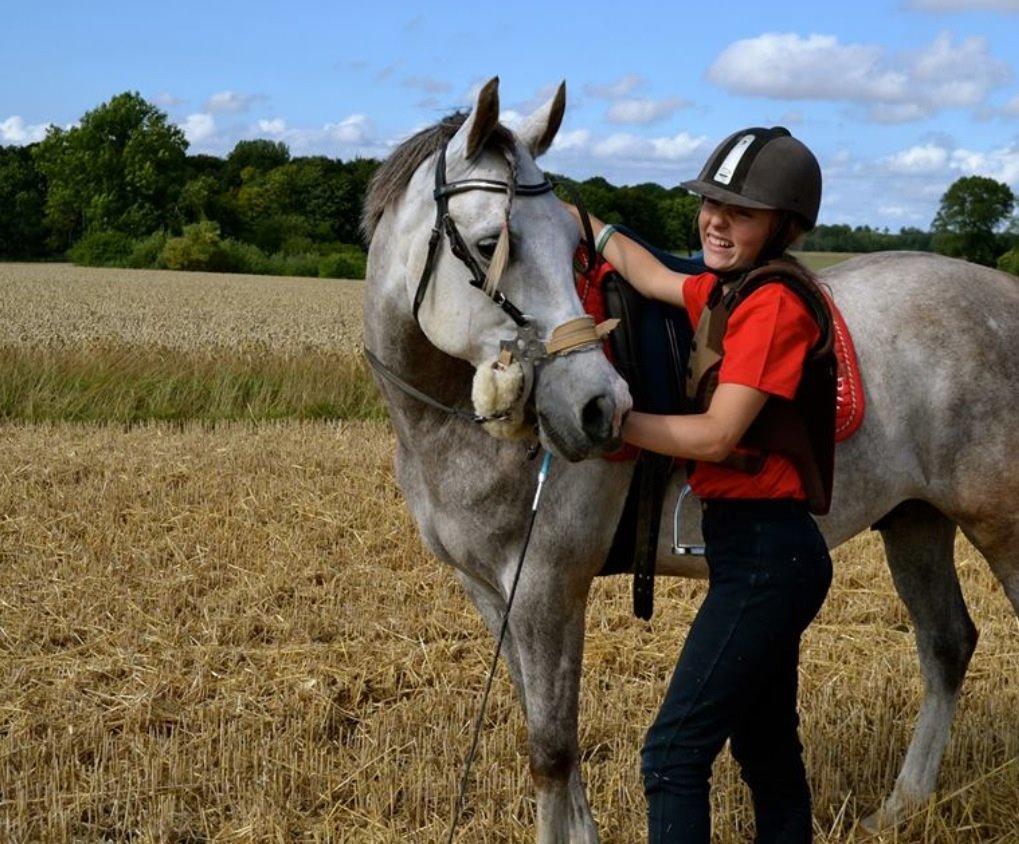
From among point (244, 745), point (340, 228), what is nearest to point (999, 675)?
point (244, 745)

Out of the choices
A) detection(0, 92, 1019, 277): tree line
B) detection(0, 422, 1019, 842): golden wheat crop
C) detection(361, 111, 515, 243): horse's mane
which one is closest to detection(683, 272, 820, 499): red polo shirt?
detection(361, 111, 515, 243): horse's mane

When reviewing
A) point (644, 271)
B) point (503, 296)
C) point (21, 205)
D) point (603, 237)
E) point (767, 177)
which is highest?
point (21, 205)

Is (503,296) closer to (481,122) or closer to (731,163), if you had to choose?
(481,122)

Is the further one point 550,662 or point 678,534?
point 678,534

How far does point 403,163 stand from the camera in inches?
143

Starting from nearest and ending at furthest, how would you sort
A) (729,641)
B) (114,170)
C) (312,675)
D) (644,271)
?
1. (729,641)
2. (644,271)
3. (312,675)
4. (114,170)

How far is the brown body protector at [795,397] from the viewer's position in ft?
10.2

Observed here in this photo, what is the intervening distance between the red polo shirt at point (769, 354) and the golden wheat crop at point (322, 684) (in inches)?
70.5

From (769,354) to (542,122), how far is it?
1.05 metres

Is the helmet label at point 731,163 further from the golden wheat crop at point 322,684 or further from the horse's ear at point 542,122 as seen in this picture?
the golden wheat crop at point 322,684

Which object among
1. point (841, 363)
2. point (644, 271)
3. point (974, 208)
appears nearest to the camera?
point (644, 271)

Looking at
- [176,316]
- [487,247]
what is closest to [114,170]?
[176,316]

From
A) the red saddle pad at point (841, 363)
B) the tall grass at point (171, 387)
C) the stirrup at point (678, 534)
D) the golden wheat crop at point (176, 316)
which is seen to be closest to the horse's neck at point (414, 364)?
the red saddle pad at point (841, 363)

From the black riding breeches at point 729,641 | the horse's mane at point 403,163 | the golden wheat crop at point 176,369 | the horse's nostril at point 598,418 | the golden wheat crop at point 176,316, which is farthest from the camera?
the golden wheat crop at point 176,316
